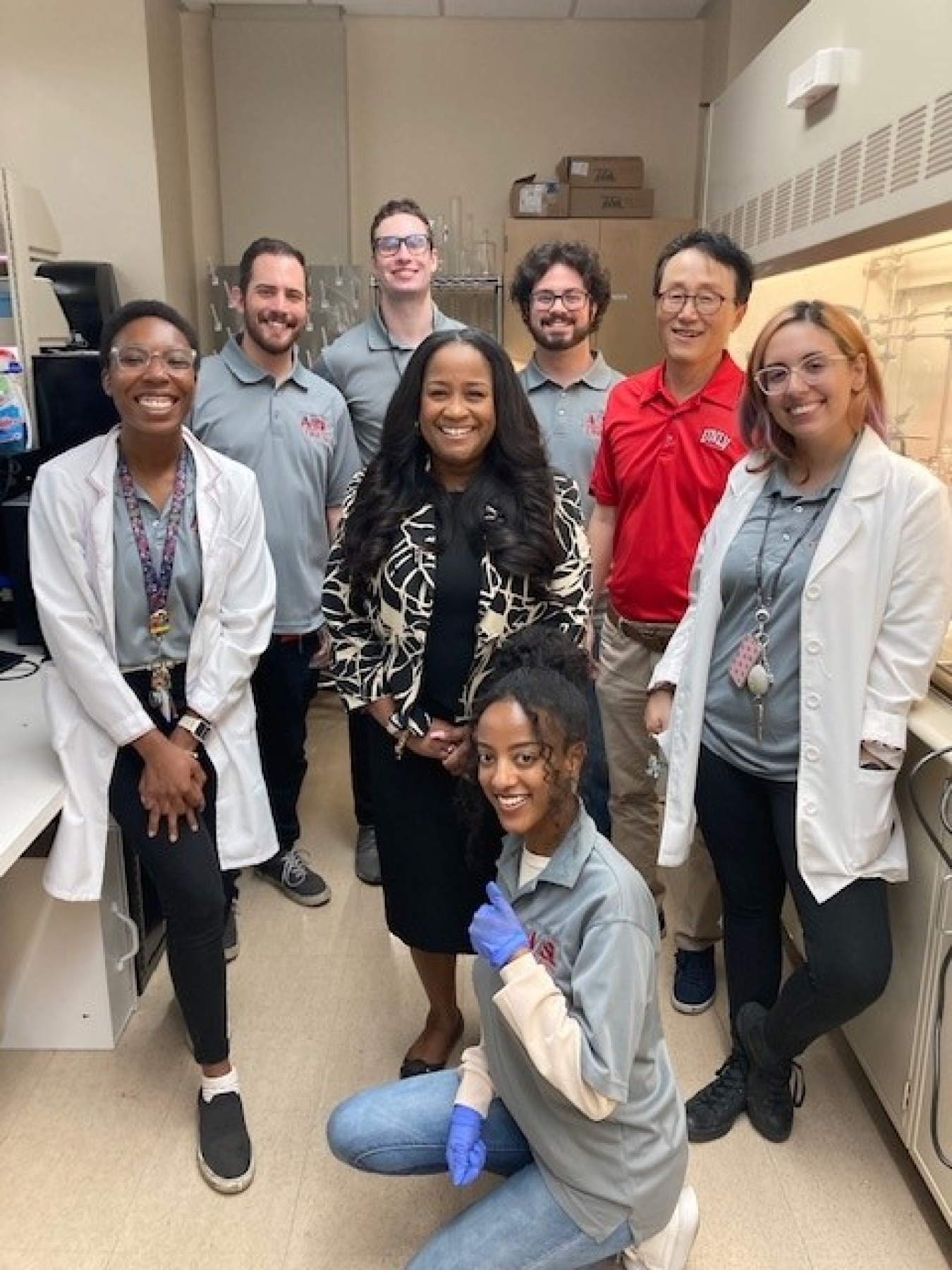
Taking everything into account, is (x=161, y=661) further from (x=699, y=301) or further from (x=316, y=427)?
(x=699, y=301)

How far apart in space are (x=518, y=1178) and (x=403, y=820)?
0.59 m

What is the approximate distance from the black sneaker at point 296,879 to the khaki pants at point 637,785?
803 mm

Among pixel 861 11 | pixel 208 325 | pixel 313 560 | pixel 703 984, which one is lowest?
pixel 703 984

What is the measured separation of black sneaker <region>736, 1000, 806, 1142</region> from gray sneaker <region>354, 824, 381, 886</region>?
1.13 metres

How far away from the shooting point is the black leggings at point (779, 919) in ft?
5.12

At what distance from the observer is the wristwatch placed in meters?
1.79

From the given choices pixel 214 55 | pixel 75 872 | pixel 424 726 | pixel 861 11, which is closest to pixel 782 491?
pixel 424 726

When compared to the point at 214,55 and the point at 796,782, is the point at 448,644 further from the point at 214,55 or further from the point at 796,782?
the point at 214,55

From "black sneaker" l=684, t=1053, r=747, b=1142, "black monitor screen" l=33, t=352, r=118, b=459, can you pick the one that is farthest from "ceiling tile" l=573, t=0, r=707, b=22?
"black sneaker" l=684, t=1053, r=747, b=1142

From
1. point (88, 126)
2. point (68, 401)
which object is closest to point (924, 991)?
point (68, 401)

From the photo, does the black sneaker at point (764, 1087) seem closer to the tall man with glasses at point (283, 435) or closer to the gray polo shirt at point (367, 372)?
the tall man with glasses at point (283, 435)

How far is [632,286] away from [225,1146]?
3.68 meters

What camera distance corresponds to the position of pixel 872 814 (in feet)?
5.01

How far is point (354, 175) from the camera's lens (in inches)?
181
